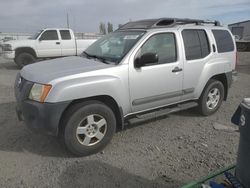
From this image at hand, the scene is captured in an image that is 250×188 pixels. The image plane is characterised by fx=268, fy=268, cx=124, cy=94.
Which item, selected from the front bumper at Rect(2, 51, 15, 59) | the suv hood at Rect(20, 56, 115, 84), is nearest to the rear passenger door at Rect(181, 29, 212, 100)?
the suv hood at Rect(20, 56, 115, 84)

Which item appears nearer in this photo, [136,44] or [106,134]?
[106,134]

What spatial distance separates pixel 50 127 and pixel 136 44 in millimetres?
1827

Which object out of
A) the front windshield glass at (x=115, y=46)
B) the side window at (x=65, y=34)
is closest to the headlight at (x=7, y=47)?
the side window at (x=65, y=34)

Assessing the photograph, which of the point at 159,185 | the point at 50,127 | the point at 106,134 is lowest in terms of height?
the point at 159,185

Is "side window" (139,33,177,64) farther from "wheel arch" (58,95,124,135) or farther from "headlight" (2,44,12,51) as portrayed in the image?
"headlight" (2,44,12,51)

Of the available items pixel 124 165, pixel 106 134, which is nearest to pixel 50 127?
pixel 106 134

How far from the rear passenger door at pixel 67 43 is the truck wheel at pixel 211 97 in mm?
10013

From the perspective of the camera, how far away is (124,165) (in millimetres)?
3607

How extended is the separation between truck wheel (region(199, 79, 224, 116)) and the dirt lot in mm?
286

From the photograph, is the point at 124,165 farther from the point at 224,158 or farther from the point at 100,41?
the point at 100,41

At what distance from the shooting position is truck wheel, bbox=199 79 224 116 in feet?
17.4

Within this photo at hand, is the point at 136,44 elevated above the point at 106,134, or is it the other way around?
the point at 136,44

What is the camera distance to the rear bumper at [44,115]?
345cm

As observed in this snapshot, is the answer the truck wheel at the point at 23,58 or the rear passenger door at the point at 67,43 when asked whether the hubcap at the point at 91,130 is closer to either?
the truck wheel at the point at 23,58
